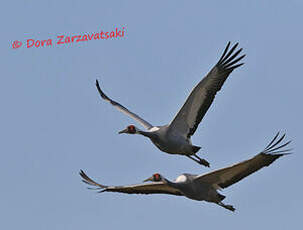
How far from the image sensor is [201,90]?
26.1m

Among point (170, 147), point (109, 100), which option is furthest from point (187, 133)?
point (109, 100)

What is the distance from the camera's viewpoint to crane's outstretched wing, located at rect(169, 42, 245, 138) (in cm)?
2600

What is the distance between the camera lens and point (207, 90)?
85.8 feet

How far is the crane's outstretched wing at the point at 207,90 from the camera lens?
85.3 ft

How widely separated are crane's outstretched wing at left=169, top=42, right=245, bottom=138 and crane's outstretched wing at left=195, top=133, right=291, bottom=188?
7.23 feet

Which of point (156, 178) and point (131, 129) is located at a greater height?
point (131, 129)

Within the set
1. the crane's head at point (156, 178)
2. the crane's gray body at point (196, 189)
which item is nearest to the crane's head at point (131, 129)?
the crane's head at point (156, 178)

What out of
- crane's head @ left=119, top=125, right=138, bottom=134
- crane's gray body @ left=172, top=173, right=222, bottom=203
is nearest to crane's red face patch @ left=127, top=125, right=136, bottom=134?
crane's head @ left=119, top=125, right=138, bottom=134

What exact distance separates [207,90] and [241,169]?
2662mm

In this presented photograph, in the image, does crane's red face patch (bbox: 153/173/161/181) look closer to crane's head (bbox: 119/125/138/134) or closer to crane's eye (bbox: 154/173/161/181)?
crane's eye (bbox: 154/173/161/181)

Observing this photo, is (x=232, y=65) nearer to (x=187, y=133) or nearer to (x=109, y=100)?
(x=187, y=133)

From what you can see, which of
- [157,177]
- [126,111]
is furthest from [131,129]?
[157,177]

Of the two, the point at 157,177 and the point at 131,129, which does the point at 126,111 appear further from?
the point at 157,177

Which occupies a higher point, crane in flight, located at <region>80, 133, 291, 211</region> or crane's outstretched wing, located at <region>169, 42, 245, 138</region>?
crane's outstretched wing, located at <region>169, 42, 245, 138</region>
